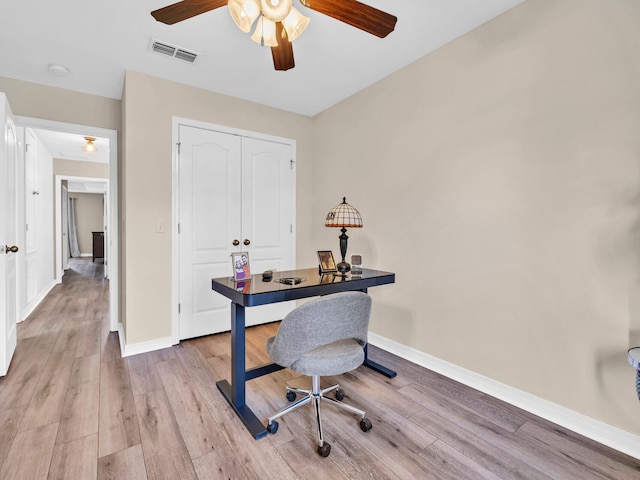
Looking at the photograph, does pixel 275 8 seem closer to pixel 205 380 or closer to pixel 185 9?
pixel 185 9

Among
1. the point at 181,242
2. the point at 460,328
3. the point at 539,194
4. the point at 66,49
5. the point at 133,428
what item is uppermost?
the point at 66,49

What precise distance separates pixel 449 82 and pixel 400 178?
806mm

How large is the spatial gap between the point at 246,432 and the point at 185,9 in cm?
221

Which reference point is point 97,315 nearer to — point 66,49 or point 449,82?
point 66,49

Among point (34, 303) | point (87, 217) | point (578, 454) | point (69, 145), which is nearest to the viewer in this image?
point (578, 454)

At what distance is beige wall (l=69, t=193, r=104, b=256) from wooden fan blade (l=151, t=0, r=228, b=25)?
11.3m

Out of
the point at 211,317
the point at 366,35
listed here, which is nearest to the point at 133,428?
the point at 211,317

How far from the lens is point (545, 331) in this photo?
186cm

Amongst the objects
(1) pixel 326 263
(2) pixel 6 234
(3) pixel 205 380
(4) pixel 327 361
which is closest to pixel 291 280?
(1) pixel 326 263

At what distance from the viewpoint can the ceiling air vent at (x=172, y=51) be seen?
2342mm

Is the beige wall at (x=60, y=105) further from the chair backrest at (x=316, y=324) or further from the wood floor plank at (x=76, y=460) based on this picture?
the chair backrest at (x=316, y=324)

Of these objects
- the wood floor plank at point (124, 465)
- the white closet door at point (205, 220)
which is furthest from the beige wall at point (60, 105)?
the wood floor plank at point (124, 465)

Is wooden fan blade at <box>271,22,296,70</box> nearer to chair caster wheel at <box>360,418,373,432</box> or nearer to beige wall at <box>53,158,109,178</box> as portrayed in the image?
chair caster wheel at <box>360,418,373,432</box>

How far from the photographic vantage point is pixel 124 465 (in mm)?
1482
